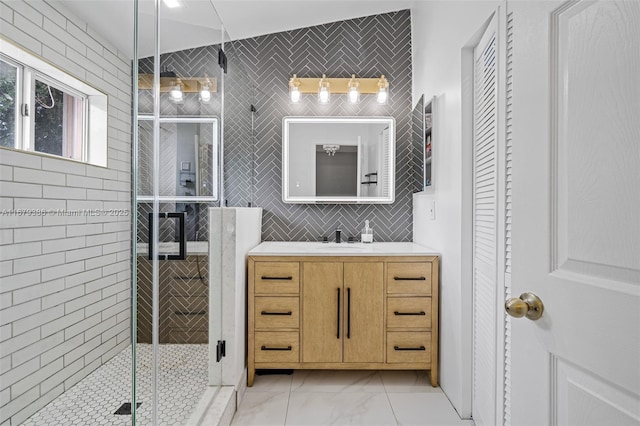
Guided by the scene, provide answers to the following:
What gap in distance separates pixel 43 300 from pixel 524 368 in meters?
1.26

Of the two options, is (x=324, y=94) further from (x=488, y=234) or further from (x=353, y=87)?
(x=488, y=234)

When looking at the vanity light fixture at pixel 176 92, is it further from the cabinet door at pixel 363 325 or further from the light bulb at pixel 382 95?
the light bulb at pixel 382 95

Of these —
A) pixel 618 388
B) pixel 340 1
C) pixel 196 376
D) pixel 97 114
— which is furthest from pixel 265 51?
pixel 618 388

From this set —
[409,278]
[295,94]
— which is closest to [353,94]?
[295,94]

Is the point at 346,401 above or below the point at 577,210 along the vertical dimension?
below

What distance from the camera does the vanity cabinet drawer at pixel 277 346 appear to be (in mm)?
2184

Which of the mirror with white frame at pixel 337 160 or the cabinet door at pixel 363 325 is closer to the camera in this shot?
the cabinet door at pixel 363 325

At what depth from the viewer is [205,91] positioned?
1.77 meters

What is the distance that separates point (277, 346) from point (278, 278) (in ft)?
1.42

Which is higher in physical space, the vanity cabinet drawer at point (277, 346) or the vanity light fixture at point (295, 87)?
the vanity light fixture at point (295, 87)

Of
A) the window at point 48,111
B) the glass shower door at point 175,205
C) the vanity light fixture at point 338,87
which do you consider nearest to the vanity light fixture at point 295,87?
the vanity light fixture at point 338,87

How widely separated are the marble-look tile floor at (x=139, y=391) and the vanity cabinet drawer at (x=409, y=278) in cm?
117

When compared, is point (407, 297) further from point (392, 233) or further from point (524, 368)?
point (524, 368)

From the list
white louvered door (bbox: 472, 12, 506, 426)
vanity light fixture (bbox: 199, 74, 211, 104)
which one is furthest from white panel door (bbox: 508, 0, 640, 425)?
vanity light fixture (bbox: 199, 74, 211, 104)
